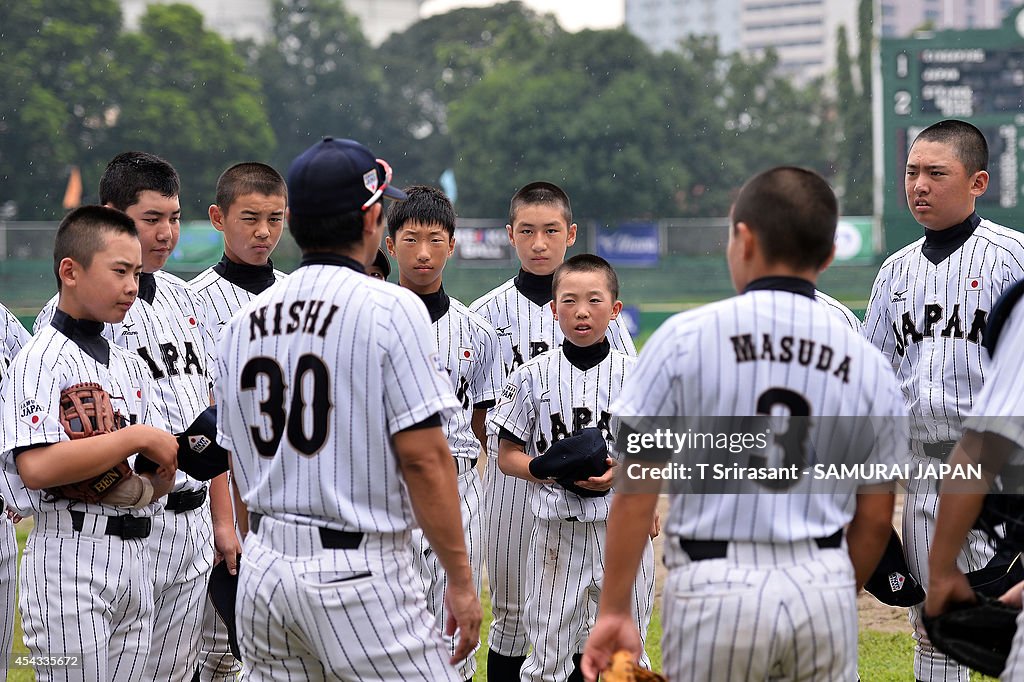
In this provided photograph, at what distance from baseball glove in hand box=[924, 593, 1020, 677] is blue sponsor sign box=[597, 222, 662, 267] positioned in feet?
88.9

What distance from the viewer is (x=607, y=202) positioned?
34.4 meters

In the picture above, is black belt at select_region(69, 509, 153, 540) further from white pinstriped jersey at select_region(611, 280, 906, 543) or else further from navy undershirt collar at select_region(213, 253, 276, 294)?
white pinstriped jersey at select_region(611, 280, 906, 543)

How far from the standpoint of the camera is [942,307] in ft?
14.4

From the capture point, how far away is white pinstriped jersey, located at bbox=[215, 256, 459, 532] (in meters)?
2.76

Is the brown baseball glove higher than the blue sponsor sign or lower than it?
lower

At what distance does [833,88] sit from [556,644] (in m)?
41.6

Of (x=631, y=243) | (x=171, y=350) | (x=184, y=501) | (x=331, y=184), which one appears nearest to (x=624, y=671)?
(x=331, y=184)

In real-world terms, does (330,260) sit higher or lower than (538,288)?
higher

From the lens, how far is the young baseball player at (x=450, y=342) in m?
4.65

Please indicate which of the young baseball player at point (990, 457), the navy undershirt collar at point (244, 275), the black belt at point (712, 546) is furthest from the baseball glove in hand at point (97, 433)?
the young baseball player at point (990, 457)

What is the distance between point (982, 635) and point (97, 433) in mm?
2382

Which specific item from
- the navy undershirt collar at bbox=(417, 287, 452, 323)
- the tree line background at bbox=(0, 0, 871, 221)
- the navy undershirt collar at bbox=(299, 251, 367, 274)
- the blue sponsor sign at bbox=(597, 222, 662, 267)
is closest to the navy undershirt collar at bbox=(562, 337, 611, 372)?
the navy undershirt collar at bbox=(417, 287, 452, 323)

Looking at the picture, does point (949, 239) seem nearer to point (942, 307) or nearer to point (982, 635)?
point (942, 307)

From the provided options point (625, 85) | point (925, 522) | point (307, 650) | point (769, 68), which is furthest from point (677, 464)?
point (769, 68)
